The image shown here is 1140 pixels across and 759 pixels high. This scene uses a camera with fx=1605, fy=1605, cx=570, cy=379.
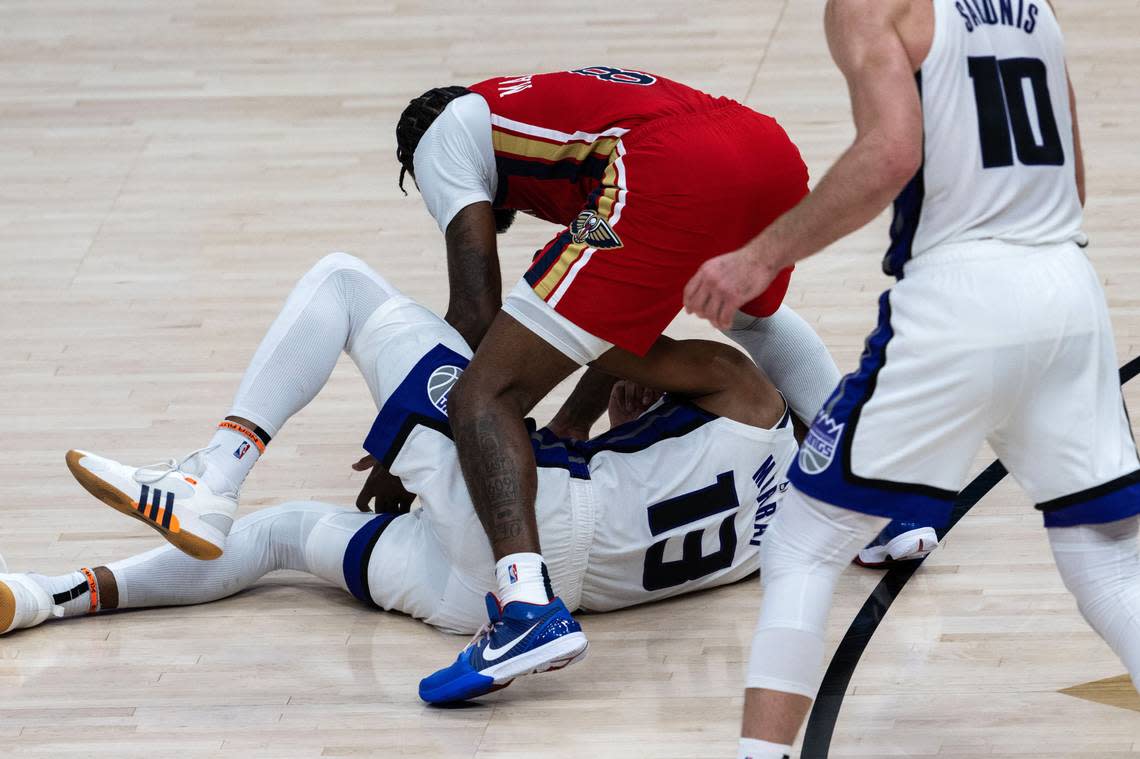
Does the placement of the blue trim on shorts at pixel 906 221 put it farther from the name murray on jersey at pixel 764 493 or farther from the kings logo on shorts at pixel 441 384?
the kings logo on shorts at pixel 441 384

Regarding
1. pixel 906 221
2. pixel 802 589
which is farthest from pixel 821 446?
pixel 906 221

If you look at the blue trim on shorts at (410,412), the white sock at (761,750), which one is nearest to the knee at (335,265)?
the blue trim on shorts at (410,412)

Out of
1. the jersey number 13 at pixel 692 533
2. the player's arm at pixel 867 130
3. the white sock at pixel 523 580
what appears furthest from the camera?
the jersey number 13 at pixel 692 533

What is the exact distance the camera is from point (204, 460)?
3.12 meters

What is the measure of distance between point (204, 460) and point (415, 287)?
1709mm

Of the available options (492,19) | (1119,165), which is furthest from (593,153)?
(492,19)

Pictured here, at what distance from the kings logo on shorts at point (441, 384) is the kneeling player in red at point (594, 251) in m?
0.06

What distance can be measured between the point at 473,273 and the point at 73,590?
103cm

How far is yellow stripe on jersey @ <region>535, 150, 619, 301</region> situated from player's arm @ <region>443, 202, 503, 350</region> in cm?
27

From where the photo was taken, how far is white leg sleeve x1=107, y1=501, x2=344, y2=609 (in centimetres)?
326

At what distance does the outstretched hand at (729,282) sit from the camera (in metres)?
2.33

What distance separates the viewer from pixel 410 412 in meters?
3.11

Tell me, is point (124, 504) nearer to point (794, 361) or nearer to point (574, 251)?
point (574, 251)

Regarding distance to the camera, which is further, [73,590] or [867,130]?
[73,590]
